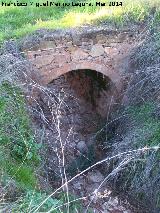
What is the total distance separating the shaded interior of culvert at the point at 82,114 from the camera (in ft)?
25.5

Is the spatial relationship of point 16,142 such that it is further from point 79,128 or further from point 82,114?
point 82,114

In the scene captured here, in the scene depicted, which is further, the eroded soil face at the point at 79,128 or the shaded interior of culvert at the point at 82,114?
the shaded interior of culvert at the point at 82,114

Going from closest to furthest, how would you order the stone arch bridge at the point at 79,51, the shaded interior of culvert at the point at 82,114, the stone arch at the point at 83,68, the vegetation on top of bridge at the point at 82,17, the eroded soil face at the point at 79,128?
the eroded soil face at the point at 79,128 < the stone arch bridge at the point at 79,51 < the shaded interior of culvert at the point at 82,114 < the stone arch at the point at 83,68 < the vegetation on top of bridge at the point at 82,17

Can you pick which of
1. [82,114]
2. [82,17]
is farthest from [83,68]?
[82,114]

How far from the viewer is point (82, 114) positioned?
9789mm

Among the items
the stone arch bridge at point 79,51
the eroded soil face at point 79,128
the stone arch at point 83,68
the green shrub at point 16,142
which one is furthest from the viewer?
the stone arch at point 83,68

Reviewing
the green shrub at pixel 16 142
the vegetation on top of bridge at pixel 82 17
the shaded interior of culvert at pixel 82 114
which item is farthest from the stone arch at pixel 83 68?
the green shrub at pixel 16 142

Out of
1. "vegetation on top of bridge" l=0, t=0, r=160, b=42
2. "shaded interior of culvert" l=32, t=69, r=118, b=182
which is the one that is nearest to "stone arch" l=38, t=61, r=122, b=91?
"shaded interior of culvert" l=32, t=69, r=118, b=182

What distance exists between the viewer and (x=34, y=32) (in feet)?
25.3

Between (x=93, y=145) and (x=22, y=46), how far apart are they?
8.31ft

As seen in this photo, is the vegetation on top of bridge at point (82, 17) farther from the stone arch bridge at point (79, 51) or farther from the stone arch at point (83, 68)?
the stone arch at point (83, 68)

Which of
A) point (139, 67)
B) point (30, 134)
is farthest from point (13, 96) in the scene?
point (139, 67)

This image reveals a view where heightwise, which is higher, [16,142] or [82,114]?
[16,142]

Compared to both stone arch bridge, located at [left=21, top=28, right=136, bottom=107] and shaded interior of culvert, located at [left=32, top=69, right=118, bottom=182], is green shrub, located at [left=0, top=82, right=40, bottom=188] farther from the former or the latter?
stone arch bridge, located at [left=21, top=28, right=136, bottom=107]
